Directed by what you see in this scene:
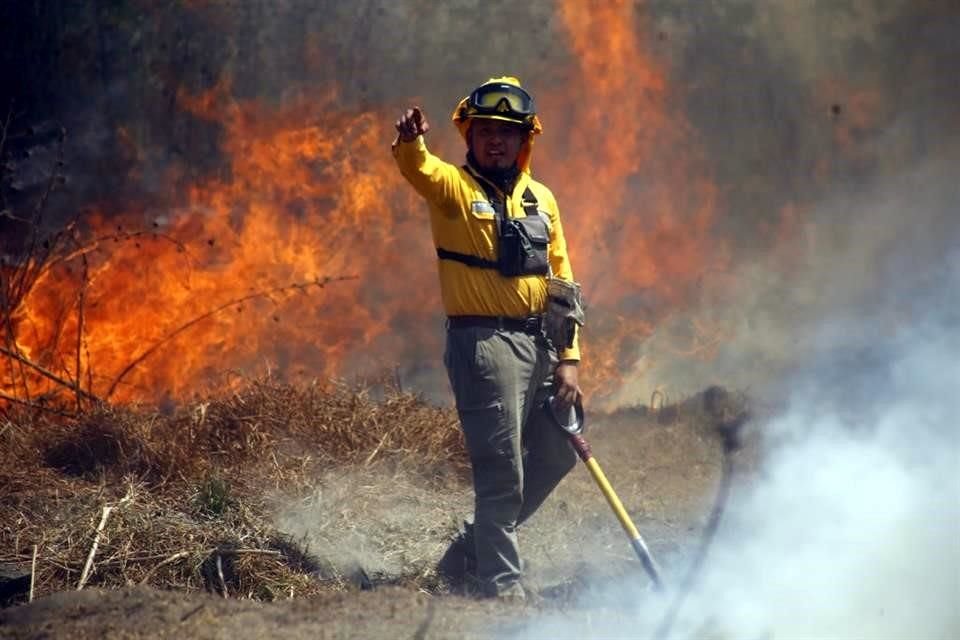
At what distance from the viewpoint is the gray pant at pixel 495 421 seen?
5.65 meters

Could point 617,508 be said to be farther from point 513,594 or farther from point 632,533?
point 513,594

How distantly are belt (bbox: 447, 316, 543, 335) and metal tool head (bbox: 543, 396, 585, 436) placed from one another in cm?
41

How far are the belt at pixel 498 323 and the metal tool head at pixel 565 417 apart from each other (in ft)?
1.35

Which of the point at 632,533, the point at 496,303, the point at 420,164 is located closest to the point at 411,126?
the point at 420,164

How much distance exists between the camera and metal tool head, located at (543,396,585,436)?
596cm

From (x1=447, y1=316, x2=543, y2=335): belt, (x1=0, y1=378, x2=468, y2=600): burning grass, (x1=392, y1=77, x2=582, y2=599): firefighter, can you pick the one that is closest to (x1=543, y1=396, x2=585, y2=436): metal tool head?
(x1=392, y1=77, x2=582, y2=599): firefighter

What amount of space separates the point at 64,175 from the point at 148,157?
69 centimetres

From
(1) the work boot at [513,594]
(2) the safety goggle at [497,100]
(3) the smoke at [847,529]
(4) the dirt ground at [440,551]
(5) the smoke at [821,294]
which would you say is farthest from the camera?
(5) the smoke at [821,294]

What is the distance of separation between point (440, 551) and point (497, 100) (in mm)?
2682

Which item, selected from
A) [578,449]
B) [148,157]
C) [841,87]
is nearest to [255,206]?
[148,157]

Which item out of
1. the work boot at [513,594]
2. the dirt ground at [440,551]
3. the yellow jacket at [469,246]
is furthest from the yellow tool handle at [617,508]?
the yellow jacket at [469,246]

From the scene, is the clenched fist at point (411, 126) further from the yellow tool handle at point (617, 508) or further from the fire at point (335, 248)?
the fire at point (335, 248)

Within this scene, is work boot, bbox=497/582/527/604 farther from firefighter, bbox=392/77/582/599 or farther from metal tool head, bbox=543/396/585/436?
metal tool head, bbox=543/396/585/436

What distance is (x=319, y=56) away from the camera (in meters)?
9.70
